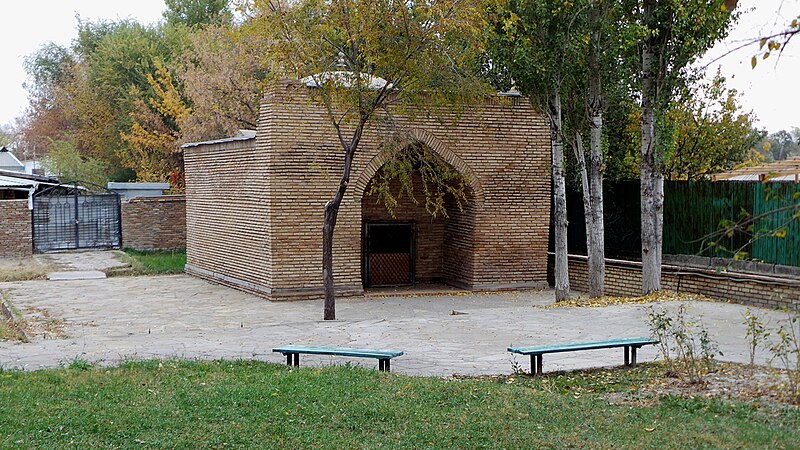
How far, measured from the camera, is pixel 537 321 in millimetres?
13930

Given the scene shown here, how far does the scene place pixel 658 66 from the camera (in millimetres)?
16609

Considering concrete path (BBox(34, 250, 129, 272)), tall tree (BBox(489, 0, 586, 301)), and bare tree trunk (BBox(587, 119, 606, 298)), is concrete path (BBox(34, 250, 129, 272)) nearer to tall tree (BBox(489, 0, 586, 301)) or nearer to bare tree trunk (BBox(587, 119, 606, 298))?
tall tree (BBox(489, 0, 586, 301))

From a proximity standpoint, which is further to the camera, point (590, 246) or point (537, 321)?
point (590, 246)

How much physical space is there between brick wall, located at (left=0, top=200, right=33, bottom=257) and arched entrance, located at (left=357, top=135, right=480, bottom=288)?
38.1 ft

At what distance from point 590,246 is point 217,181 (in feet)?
29.8

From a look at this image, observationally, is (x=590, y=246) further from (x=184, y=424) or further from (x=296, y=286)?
(x=184, y=424)

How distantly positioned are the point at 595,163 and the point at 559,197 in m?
1.02

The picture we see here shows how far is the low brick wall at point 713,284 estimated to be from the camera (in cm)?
1511

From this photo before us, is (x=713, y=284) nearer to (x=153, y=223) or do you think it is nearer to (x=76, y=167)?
(x=153, y=223)

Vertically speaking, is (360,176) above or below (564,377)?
above

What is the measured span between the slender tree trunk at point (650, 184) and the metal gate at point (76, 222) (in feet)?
60.3

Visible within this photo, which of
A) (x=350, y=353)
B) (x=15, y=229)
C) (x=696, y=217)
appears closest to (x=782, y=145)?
(x=696, y=217)

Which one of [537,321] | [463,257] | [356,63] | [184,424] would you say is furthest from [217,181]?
[184,424]

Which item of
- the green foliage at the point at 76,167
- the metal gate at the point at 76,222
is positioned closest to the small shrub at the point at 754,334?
the metal gate at the point at 76,222
